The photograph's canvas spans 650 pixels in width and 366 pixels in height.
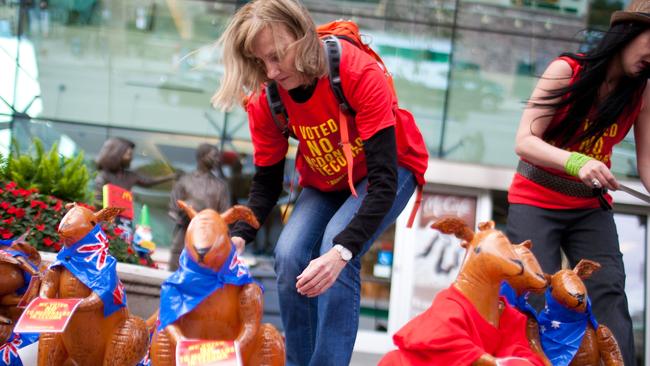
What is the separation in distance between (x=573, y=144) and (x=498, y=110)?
8239 mm

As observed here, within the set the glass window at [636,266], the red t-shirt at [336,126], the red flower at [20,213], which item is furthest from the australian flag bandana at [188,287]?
the glass window at [636,266]

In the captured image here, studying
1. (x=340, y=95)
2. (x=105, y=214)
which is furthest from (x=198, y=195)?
(x=340, y=95)

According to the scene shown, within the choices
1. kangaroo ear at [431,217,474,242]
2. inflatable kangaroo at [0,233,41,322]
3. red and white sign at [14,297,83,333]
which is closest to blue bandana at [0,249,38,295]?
inflatable kangaroo at [0,233,41,322]

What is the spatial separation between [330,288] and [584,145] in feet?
4.32

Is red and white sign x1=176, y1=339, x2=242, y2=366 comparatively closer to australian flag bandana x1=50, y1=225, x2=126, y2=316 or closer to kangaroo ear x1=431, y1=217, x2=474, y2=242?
australian flag bandana x1=50, y1=225, x2=126, y2=316

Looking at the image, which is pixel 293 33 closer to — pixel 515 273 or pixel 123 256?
pixel 515 273

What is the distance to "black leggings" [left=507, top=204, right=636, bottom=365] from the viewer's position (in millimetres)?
3441

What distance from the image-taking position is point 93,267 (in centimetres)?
324

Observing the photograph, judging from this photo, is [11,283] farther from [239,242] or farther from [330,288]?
[330,288]

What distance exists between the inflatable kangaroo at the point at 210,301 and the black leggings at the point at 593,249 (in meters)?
1.29

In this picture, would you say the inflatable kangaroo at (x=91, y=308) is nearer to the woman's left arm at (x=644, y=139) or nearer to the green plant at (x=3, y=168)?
the green plant at (x=3, y=168)

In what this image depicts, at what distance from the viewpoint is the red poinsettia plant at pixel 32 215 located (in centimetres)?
454

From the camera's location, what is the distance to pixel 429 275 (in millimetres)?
10523

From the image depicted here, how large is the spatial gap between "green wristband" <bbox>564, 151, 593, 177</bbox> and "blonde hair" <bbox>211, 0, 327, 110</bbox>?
1.01 m
